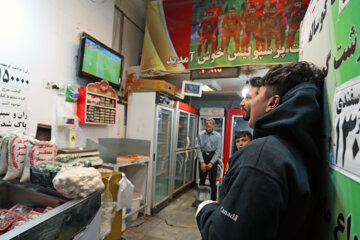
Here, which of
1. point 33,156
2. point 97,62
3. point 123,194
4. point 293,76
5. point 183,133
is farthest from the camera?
point 183,133

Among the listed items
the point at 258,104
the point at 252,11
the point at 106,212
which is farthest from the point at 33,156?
the point at 252,11

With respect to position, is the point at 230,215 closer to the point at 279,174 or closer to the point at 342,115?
the point at 279,174

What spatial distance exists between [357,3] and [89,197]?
148 cm

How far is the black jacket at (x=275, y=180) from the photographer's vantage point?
1.88ft

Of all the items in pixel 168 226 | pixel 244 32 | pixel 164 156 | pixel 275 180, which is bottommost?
pixel 168 226

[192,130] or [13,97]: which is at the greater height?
[13,97]

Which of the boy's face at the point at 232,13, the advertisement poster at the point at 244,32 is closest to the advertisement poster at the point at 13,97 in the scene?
the advertisement poster at the point at 244,32

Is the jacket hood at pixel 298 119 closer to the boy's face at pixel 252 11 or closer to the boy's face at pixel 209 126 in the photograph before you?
the boy's face at pixel 252 11

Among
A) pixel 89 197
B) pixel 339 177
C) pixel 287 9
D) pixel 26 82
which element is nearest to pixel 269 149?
pixel 339 177

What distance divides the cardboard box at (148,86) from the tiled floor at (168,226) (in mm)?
2187

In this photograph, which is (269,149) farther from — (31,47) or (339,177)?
(31,47)

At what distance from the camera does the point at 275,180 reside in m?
0.57

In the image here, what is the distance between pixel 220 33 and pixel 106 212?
2913 millimetres

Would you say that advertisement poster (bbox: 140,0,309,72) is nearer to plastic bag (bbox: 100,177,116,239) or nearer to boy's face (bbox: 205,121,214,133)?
boy's face (bbox: 205,121,214,133)
